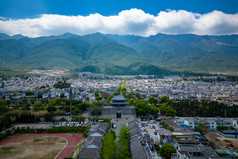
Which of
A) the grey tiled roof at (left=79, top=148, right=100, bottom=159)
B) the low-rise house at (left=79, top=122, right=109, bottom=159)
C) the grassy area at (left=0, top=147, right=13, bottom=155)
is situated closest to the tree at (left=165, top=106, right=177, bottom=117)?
the low-rise house at (left=79, top=122, right=109, bottom=159)

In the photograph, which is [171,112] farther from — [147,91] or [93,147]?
[147,91]

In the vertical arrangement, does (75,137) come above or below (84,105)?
below

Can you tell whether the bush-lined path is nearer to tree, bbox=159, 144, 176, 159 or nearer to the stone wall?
the stone wall

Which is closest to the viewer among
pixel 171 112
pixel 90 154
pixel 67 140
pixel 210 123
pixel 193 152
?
pixel 193 152

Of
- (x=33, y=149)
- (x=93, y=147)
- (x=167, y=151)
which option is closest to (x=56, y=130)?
(x=33, y=149)

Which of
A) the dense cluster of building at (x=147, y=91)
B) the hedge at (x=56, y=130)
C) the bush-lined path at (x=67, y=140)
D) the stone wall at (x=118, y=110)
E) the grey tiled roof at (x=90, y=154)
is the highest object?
the dense cluster of building at (x=147, y=91)

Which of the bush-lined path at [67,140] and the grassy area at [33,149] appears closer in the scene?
the grassy area at [33,149]

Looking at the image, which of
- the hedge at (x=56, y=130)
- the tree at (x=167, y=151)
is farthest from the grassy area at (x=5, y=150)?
the tree at (x=167, y=151)

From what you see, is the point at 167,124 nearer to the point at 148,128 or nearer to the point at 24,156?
the point at 148,128

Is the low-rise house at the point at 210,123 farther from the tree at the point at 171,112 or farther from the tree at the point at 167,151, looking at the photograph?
the tree at the point at 167,151

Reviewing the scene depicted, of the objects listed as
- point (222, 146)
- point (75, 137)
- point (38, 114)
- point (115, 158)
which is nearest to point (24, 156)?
point (75, 137)

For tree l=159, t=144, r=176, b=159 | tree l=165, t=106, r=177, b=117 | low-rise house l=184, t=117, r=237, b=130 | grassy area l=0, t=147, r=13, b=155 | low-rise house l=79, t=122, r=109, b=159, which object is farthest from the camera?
tree l=165, t=106, r=177, b=117
